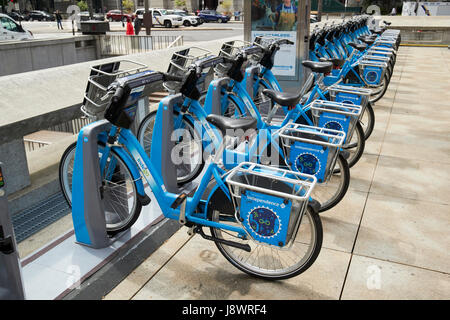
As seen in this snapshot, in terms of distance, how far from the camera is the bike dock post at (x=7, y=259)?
6.77 ft

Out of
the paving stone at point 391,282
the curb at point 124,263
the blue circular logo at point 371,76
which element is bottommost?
the paving stone at point 391,282

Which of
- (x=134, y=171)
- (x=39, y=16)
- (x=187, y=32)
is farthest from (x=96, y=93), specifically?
(x=39, y=16)

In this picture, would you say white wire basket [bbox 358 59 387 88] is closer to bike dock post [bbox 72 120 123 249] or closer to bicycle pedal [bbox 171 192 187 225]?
bicycle pedal [bbox 171 192 187 225]

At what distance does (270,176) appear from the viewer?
2750 mm

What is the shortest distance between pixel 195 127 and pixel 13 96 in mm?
1796

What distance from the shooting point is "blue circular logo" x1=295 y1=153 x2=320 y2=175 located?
3.58m

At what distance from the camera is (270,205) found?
260 centimetres

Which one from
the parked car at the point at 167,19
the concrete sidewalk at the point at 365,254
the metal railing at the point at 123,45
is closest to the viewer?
the concrete sidewalk at the point at 365,254

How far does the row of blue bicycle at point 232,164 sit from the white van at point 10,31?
1656 cm

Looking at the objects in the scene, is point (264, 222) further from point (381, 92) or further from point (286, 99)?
point (381, 92)

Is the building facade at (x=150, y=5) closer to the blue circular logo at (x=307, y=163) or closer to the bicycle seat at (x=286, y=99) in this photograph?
the bicycle seat at (x=286, y=99)

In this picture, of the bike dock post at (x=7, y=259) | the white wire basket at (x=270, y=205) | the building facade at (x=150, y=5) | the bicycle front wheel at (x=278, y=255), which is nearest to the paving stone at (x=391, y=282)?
the bicycle front wheel at (x=278, y=255)

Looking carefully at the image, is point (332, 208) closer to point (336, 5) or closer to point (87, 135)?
point (87, 135)
